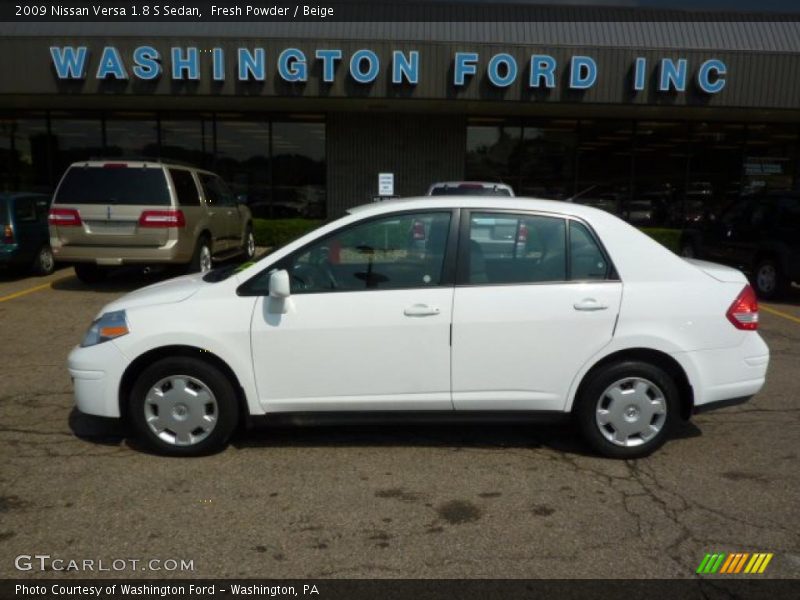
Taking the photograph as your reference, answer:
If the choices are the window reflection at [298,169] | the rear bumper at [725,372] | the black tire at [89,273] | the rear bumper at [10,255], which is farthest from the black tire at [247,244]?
the rear bumper at [725,372]

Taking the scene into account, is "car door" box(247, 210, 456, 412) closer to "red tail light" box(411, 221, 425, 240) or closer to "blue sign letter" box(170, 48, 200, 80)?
"red tail light" box(411, 221, 425, 240)

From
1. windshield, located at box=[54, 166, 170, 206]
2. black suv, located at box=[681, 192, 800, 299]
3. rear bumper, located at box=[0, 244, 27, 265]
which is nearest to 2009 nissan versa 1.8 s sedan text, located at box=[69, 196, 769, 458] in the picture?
windshield, located at box=[54, 166, 170, 206]

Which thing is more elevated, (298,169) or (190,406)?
(298,169)

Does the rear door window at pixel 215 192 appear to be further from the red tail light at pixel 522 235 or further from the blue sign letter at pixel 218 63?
the red tail light at pixel 522 235

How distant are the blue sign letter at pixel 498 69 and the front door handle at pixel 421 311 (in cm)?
1209

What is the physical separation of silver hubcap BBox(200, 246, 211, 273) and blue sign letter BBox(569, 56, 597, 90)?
349 inches

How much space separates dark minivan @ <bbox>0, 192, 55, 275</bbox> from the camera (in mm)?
10820

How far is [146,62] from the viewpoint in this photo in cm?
1480

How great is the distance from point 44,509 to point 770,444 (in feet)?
14.7

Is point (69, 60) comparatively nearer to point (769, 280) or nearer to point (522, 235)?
point (522, 235)

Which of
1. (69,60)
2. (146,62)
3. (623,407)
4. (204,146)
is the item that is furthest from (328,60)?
(623,407)

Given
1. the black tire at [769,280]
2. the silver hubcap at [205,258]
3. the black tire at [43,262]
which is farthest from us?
the black tire at [43,262]

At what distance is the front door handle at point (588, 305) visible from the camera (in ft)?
13.6

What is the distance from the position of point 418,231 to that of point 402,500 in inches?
63.7
